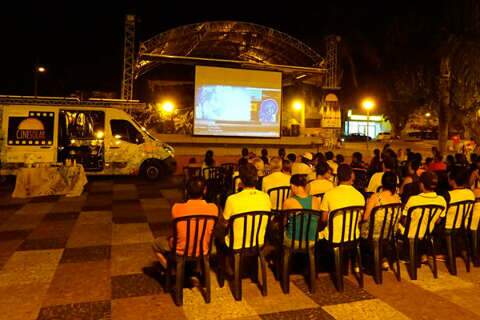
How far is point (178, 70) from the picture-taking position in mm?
27297

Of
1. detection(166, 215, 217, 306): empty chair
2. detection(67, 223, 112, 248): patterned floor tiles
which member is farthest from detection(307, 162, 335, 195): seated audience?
detection(67, 223, 112, 248): patterned floor tiles

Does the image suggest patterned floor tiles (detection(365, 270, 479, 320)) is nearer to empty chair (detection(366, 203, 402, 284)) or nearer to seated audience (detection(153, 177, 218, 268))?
empty chair (detection(366, 203, 402, 284))

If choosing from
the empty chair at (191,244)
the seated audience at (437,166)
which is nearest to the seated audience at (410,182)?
the seated audience at (437,166)

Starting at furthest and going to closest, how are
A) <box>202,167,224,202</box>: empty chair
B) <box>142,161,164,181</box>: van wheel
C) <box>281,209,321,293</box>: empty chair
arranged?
<box>142,161,164,181</box>: van wheel < <box>202,167,224,202</box>: empty chair < <box>281,209,321,293</box>: empty chair

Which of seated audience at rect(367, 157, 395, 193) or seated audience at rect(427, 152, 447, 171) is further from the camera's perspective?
seated audience at rect(427, 152, 447, 171)

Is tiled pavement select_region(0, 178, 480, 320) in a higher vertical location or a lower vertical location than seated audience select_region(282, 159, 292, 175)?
lower

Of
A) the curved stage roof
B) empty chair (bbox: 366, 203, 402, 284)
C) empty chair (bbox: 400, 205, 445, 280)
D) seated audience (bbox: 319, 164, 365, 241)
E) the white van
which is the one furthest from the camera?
the curved stage roof

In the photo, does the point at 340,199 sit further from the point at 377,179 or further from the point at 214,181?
the point at 214,181

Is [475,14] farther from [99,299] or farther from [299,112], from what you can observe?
[299,112]

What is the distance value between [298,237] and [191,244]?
3.74ft

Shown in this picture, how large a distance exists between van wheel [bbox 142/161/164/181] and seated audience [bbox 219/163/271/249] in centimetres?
833

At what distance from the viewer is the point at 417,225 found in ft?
14.9

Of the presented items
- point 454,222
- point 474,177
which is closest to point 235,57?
point 474,177

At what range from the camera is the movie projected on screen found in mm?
15516
